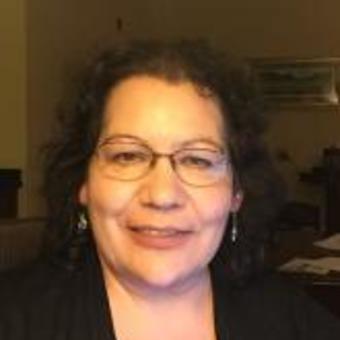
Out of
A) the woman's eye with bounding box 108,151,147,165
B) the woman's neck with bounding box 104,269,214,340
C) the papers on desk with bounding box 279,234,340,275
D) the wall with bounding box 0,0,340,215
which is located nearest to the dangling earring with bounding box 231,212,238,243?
the woman's neck with bounding box 104,269,214,340

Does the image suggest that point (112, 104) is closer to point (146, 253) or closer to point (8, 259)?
point (146, 253)

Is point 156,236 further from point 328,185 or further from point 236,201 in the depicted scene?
point 328,185

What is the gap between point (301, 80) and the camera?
22.4 ft

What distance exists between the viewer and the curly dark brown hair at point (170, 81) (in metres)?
1.31

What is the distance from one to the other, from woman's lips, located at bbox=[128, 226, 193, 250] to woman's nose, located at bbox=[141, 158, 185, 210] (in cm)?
4

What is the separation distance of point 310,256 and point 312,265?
186 mm

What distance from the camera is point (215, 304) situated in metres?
1.40

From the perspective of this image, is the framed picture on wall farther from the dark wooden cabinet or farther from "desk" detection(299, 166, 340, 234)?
the dark wooden cabinet

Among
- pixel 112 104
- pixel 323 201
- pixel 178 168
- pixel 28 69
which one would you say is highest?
pixel 28 69

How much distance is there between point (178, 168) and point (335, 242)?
161 centimetres

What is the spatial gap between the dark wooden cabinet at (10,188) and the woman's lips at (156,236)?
3042 mm

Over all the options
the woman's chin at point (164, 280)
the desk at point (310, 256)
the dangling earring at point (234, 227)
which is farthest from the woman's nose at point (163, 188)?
the desk at point (310, 256)

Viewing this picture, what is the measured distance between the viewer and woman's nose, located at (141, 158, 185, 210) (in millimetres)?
1208

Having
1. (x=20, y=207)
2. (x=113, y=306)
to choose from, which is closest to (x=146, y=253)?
(x=113, y=306)
